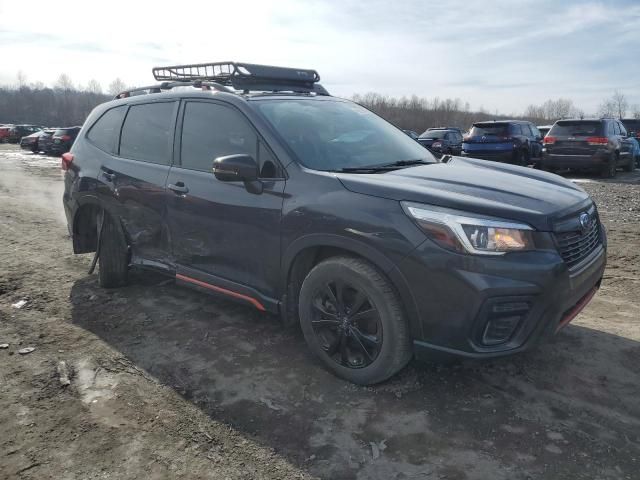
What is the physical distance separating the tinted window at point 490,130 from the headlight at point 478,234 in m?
13.7

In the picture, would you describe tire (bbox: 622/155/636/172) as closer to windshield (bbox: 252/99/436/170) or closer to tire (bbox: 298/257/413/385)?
windshield (bbox: 252/99/436/170)

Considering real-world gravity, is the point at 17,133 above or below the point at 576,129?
Answer: below

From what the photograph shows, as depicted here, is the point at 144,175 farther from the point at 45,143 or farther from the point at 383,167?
the point at 45,143

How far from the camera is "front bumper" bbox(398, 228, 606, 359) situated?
2.51m

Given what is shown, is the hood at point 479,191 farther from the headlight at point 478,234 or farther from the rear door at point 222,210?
the rear door at point 222,210

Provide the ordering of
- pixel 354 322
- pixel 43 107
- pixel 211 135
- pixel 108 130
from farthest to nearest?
pixel 43 107 → pixel 108 130 → pixel 211 135 → pixel 354 322

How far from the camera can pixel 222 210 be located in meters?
3.47

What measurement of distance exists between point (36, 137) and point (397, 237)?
3161 cm

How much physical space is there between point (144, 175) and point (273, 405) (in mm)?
2208

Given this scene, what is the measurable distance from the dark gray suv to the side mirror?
0.04 ft

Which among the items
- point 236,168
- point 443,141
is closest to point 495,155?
point 443,141

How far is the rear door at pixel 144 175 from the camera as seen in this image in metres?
3.98

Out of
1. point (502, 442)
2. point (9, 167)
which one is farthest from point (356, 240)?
point (9, 167)

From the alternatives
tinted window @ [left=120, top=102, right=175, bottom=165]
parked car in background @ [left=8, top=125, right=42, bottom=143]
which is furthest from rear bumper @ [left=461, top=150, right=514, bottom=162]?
parked car in background @ [left=8, top=125, right=42, bottom=143]
